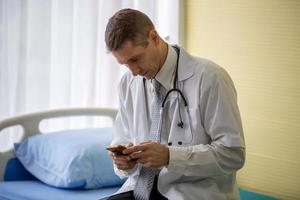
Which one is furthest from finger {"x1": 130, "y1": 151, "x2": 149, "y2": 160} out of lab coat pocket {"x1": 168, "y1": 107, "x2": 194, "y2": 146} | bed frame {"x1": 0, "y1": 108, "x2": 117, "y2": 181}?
bed frame {"x1": 0, "y1": 108, "x2": 117, "y2": 181}

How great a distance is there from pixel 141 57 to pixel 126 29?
0.12 metres

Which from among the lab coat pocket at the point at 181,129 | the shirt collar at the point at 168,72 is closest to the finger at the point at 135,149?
the lab coat pocket at the point at 181,129

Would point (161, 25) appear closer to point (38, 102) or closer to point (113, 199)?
point (38, 102)

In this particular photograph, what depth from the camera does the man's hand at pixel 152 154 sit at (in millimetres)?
1593

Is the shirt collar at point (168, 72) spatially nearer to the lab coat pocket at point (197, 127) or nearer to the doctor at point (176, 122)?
the doctor at point (176, 122)

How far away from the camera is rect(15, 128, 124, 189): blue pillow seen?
228 cm

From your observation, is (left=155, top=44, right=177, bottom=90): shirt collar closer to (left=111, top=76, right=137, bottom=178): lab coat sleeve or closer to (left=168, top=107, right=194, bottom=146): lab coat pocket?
(left=168, top=107, right=194, bottom=146): lab coat pocket

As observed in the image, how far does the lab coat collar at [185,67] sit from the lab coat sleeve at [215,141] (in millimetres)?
74

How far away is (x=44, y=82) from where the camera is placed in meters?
2.59

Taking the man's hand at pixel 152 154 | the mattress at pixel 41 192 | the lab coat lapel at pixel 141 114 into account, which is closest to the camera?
the man's hand at pixel 152 154

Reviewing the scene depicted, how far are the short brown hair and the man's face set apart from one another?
0.02m

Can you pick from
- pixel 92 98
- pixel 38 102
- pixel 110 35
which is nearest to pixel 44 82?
pixel 38 102

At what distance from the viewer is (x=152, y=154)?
1592 mm

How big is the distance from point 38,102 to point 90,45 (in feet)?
1.39
